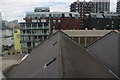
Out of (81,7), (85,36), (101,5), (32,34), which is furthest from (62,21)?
(101,5)

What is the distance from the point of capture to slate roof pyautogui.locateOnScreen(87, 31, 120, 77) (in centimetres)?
571

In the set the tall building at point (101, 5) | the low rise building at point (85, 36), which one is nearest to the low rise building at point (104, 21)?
the low rise building at point (85, 36)

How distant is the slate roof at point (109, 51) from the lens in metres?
5.71

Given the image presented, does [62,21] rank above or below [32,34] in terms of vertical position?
above

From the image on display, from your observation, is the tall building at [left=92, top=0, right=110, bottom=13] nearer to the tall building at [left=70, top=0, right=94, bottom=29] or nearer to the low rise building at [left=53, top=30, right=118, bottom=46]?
the tall building at [left=70, top=0, right=94, bottom=29]

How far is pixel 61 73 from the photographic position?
3559mm

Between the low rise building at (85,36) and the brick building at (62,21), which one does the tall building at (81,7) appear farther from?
the low rise building at (85,36)

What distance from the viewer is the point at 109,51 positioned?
21.6ft

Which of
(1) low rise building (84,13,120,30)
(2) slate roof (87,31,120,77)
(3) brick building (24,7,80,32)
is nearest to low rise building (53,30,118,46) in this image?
(2) slate roof (87,31,120,77)

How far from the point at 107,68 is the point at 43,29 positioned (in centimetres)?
2634

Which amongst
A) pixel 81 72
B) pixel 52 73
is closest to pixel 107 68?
pixel 81 72

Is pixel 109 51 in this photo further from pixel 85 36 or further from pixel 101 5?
pixel 101 5

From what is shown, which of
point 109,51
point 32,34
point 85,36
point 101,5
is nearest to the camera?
point 109,51

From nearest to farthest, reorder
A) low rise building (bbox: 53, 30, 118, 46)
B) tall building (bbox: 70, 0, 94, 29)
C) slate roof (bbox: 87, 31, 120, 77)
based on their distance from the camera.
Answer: slate roof (bbox: 87, 31, 120, 77) → low rise building (bbox: 53, 30, 118, 46) → tall building (bbox: 70, 0, 94, 29)
